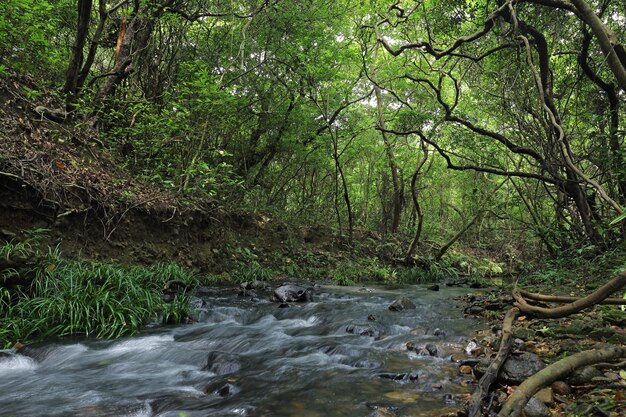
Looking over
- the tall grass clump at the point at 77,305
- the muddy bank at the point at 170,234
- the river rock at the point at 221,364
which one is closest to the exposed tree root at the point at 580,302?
the river rock at the point at 221,364

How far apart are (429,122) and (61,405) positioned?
12.6m

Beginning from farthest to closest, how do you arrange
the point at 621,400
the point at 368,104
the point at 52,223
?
the point at 368,104 → the point at 52,223 → the point at 621,400

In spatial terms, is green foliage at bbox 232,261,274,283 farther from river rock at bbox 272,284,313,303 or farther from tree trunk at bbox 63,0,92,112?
tree trunk at bbox 63,0,92,112

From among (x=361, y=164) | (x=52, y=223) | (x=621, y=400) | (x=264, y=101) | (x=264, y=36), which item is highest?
(x=264, y=36)

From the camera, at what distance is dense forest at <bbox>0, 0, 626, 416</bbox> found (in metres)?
7.30

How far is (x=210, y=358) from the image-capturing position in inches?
199

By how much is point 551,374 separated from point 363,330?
357cm

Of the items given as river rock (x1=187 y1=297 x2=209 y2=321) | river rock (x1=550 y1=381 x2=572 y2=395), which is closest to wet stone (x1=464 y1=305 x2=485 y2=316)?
river rock (x1=550 y1=381 x2=572 y2=395)

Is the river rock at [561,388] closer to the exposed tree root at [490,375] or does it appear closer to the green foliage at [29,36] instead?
the exposed tree root at [490,375]

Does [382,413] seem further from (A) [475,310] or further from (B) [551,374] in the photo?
(A) [475,310]

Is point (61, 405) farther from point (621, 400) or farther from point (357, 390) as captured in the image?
point (621, 400)

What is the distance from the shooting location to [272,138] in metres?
15.4

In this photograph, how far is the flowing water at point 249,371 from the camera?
146 inches

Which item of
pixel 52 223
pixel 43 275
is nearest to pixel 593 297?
pixel 43 275
